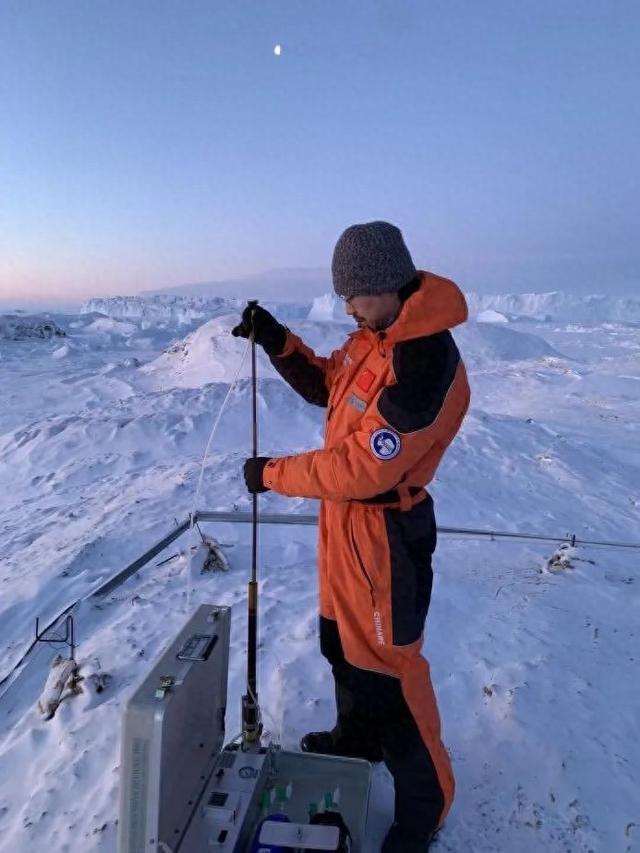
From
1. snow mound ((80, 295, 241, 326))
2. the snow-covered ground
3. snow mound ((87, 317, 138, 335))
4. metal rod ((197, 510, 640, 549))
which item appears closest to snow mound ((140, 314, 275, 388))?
the snow-covered ground

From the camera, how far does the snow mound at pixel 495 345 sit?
3272cm

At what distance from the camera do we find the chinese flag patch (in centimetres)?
191

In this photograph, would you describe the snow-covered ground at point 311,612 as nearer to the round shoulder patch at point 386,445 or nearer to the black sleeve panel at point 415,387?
the round shoulder patch at point 386,445

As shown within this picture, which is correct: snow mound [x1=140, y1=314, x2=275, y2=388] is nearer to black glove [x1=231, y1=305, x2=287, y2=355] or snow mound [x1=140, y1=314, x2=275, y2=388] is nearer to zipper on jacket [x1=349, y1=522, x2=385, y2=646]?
black glove [x1=231, y1=305, x2=287, y2=355]

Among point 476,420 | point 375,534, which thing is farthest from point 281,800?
point 476,420

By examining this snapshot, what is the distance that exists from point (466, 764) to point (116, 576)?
9.75 ft

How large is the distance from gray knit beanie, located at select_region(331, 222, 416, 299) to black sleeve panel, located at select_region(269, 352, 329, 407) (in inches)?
24.6

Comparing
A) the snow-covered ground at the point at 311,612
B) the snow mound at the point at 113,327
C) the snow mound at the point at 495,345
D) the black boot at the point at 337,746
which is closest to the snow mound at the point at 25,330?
the snow mound at the point at 113,327

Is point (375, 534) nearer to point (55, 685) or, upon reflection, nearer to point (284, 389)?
point (55, 685)

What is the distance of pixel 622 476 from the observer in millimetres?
9719

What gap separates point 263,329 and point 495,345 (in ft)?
111

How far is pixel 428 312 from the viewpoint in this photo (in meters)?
1.74

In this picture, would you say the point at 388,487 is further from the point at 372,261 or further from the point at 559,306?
the point at 559,306

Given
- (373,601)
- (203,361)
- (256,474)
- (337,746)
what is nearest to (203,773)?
(337,746)
